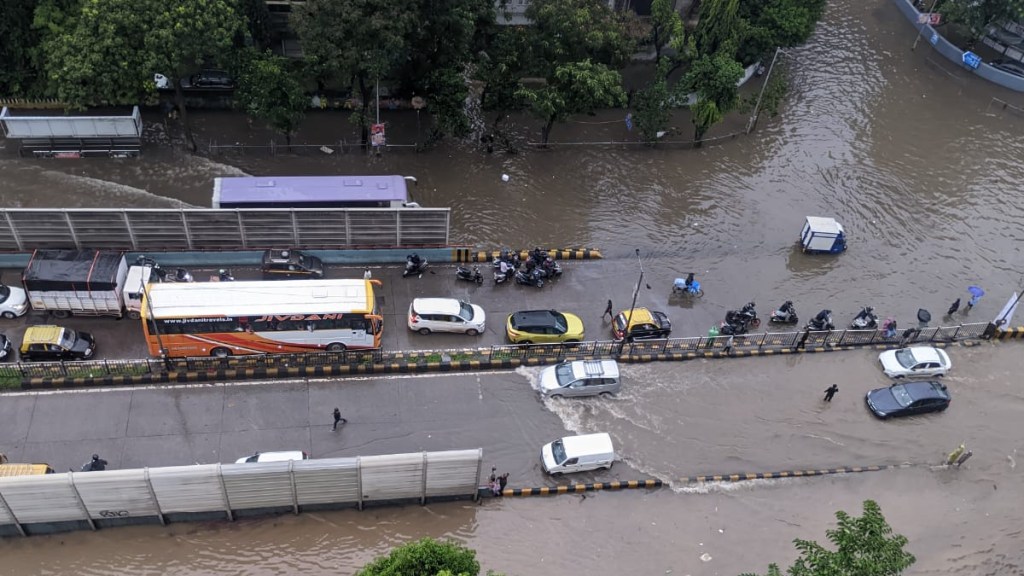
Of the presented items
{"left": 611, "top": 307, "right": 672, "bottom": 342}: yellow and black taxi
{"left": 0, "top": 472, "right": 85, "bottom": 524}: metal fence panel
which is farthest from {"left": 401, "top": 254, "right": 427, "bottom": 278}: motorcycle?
{"left": 0, "top": 472, "right": 85, "bottom": 524}: metal fence panel

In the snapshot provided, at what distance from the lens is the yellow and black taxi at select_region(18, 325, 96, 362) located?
27859 millimetres

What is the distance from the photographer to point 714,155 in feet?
143

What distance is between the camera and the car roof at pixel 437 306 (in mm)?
30797

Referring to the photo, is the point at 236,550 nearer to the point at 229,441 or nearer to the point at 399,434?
the point at 229,441

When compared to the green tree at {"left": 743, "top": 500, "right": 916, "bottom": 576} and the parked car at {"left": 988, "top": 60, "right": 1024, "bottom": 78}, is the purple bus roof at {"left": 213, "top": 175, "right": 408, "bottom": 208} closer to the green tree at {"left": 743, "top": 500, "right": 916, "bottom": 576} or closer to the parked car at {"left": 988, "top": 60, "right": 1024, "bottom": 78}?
the green tree at {"left": 743, "top": 500, "right": 916, "bottom": 576}

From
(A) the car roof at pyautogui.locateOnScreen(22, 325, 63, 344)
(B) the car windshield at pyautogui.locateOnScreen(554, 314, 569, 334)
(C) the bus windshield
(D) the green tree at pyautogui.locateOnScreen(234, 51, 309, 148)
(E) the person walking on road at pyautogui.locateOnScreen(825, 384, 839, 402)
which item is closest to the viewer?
(C) the bus windshield

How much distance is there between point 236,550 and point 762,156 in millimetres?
33872

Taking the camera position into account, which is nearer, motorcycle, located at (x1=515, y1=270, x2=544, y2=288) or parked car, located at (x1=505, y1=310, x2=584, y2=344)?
parked car, located at (x1=505, y1=310, x2=584, y2=344)

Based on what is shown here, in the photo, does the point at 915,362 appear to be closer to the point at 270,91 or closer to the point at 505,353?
the point at 505,353

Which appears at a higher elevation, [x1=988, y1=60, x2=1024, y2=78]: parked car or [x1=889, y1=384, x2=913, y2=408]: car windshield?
[x1=988, y1=60, x2=1024, y2=78]: parked car

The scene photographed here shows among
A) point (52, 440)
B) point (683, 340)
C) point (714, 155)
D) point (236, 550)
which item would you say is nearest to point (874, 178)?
point (714, 155)

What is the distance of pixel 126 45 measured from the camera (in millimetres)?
34500

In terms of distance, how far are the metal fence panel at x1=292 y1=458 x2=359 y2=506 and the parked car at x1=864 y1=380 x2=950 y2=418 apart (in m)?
20.3

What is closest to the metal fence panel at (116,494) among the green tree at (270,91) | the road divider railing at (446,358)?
the road divider railing at (446,358)
